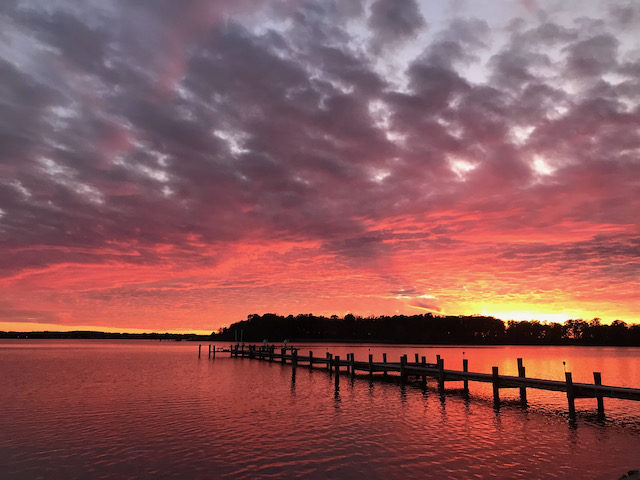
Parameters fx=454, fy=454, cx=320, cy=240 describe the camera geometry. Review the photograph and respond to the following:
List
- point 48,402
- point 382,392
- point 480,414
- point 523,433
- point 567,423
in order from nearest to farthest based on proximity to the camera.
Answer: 1. point 523,433
2. point 567,423
3. point 480,414
4. point 48,402
5. point 382,392

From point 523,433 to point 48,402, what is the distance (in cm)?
3051

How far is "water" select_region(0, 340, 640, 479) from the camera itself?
16719 millimetres

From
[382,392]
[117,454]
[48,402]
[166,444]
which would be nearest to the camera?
[117,454]

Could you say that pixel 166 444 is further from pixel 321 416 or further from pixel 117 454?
pixel 321 416

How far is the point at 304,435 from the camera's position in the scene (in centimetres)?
2191

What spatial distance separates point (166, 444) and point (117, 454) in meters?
2.22

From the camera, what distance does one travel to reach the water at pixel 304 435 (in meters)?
16.7

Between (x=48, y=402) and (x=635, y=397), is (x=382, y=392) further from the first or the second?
(x=48, y=402)

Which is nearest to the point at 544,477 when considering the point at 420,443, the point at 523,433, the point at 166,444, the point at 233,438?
the point at 420,443

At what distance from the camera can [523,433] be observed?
2303 centimetres

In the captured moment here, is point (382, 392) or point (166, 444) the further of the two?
point (382, 392)

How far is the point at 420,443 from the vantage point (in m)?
20.6

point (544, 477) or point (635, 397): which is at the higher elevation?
point (635, 397)

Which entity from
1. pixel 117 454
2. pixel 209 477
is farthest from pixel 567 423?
pixel 117 454
